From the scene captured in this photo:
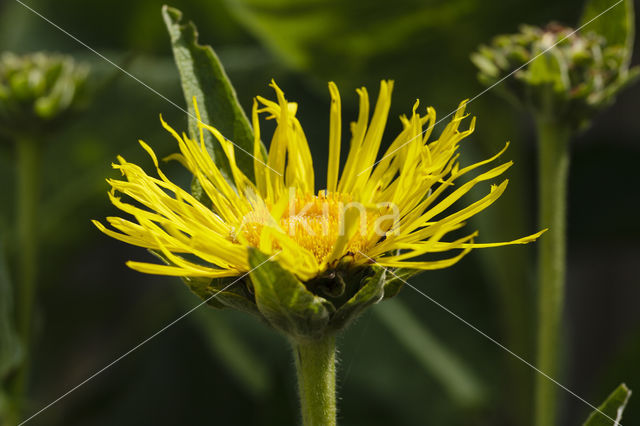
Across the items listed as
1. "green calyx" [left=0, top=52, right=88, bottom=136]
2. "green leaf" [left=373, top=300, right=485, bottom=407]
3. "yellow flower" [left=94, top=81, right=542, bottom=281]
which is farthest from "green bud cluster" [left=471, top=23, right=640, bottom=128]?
"green leaf" [left=373, top=300, right=485, bottom=407]

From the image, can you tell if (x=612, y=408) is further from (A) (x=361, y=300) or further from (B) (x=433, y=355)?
(B) (x=433, y=355)

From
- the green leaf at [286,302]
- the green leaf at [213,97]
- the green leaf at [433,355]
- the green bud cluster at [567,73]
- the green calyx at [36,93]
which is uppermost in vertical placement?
the green calyx at [36,93]

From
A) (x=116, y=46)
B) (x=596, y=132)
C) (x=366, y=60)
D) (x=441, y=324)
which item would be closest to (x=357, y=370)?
(x=441, y=324)

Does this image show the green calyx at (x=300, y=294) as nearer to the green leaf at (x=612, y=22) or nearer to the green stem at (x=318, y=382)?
the green stem at (x=318, y=382)

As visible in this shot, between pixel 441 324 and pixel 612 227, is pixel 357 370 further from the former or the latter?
pixel 612 227

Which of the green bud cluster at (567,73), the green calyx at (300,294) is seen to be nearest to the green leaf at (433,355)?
the green bud cluster at (567,73)

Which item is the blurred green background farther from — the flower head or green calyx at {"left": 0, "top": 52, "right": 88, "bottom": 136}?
the flower head

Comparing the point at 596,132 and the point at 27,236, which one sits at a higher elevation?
the point at 27,236

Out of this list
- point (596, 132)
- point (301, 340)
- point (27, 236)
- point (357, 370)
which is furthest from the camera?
point (596, 132)
